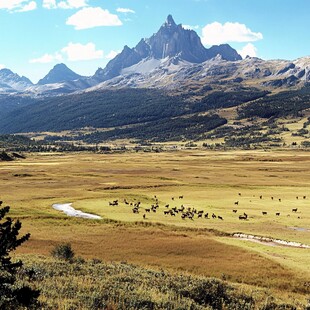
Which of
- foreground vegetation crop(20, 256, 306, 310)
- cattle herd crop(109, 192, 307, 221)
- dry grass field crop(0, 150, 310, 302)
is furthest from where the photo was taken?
cattle herd crop(109, 192, 307, 221)

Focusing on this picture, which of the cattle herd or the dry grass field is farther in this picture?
the cattle herd

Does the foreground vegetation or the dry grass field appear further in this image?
the dry grass field

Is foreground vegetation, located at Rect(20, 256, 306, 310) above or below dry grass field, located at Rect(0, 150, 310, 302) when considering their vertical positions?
above

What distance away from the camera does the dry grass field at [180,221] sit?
134 feet

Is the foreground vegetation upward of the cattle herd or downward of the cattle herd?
upward

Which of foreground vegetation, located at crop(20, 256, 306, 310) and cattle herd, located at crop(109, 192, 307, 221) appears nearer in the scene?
foreground vegetation, located at crop(20, 256, 306, 310)

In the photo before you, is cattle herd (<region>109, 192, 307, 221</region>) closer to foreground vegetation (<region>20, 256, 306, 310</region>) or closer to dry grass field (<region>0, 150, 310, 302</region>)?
dry grass field (<region>0, 150, 310, 302</region>)

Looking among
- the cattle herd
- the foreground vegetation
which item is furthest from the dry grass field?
the foreground vegetation

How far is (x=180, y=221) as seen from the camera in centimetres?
6825

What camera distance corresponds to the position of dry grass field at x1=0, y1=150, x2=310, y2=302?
4084cm

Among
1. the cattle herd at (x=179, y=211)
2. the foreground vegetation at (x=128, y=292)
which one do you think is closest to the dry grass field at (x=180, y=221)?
the cattle herd at (x=179, y=211)

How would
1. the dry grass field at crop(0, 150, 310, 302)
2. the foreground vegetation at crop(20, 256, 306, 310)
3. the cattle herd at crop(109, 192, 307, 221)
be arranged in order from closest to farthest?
the foreground vegetation at crop(20, 256, 306, 310) < the dry grass field at crop(0, 150, 310, 302) < the cattle herd at crop(109, 192, 307, 221)

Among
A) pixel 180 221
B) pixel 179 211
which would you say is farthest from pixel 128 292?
pixel 179 211

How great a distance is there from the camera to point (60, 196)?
9781 cm
